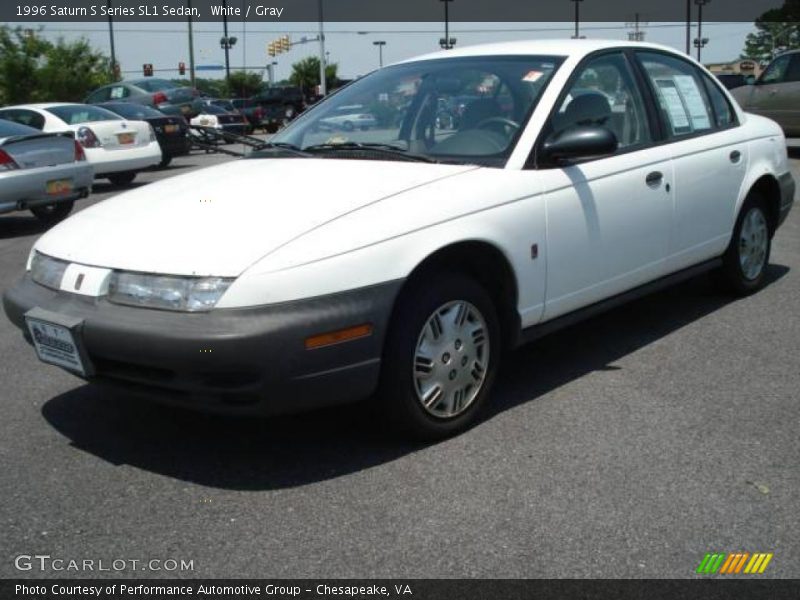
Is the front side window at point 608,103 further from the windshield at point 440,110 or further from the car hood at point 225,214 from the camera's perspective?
the car hood at point 225,214

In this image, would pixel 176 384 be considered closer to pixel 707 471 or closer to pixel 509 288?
pixel 509 288

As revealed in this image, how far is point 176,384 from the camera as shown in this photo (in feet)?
10.6

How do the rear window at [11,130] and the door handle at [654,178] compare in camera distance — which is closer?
the door handle at [654,178]

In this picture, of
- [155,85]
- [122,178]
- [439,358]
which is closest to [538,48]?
[439,358]

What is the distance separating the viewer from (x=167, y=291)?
10.6 ft

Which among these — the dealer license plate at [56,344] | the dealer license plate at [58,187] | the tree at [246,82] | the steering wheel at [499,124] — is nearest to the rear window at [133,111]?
the dealer license plate at [58,187]

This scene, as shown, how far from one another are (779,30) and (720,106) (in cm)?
4936

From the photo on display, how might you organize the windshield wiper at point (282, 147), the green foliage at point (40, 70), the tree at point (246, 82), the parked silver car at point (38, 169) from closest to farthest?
the windshield wiper at point (282, 147) → the parked silver car at point (38, 169) → the green foliage at point (40, 70) → the tree at point (246, 82)

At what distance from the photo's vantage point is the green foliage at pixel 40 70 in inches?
1165

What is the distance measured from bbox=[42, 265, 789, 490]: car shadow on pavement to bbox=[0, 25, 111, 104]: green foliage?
2845 cm

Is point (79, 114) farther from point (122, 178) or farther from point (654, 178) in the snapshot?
point (654, 178)

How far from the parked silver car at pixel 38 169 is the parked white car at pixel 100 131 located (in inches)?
133

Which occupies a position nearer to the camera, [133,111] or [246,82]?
[133,111]

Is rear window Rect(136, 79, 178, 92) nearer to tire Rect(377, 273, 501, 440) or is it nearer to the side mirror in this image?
the side mirror
